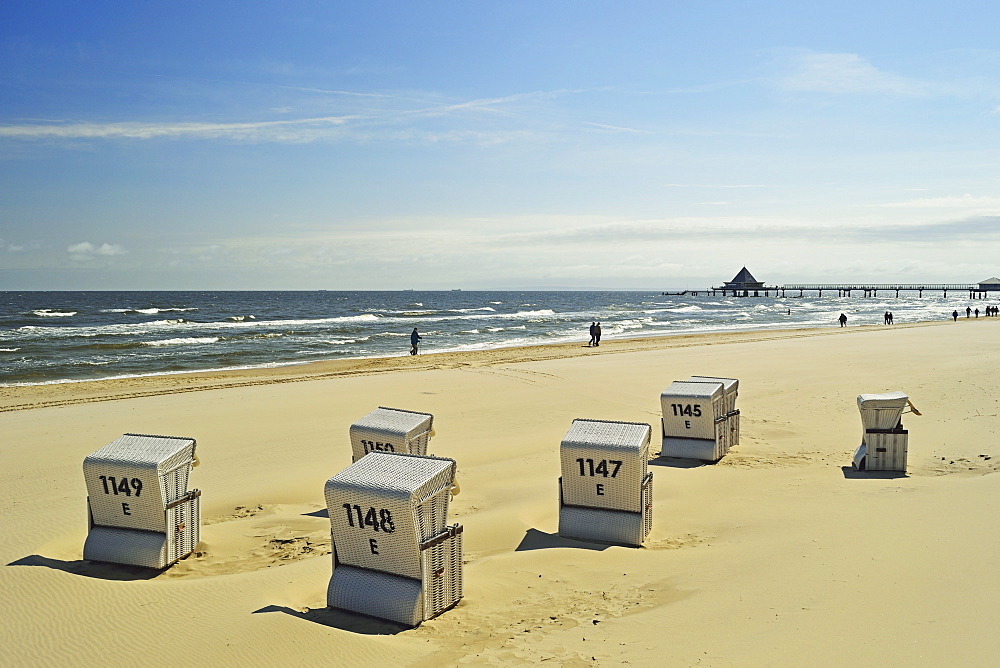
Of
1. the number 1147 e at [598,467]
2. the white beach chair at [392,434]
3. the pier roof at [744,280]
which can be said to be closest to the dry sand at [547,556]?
the number 1147 e at [598,467]

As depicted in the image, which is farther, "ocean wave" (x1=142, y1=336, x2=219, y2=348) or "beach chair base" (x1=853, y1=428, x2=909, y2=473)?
"ocean wave" (x1=142, y1=336, x2=219, y2=348)

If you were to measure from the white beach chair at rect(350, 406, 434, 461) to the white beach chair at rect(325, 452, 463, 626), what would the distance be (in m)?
3.00

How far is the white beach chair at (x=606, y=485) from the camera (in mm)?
7750

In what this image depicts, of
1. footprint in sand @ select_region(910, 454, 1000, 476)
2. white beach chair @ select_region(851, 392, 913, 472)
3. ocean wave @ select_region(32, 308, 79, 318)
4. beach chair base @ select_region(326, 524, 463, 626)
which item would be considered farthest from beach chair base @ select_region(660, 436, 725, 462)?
ocean wave @ select_region(32, 308, 79, 318)

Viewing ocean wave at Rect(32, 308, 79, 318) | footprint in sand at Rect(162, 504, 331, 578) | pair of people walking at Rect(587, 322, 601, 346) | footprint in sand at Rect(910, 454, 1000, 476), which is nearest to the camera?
footprint in sand at Rect(162, 504, 331, 578)

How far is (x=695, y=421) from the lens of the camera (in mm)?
11805

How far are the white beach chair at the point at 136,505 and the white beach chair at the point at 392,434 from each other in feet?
7.53

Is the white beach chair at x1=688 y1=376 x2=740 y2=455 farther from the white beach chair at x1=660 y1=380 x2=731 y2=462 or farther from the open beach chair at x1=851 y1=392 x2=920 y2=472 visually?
the open beach chair at x1=851 y1=392 x2=920 y2=472

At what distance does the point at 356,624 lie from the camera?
5770mm

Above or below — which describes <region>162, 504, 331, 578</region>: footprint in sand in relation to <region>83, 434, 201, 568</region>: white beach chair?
below

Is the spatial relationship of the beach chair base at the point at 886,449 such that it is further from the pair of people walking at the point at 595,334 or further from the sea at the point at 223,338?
the pair of people walking at the point at 595,334

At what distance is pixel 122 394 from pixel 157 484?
56.6ft

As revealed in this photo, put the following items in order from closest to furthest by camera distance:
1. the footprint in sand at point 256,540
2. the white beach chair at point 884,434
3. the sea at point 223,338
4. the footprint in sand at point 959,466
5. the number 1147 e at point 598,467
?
the footprint in sand at point 256,540 < the number 1147 e at point 598,467 < the footprint in sand at point 959,466 < the white beach chair at point 884,434 < the sea at point 223,338

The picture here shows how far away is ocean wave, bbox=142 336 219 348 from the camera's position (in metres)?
42.4
